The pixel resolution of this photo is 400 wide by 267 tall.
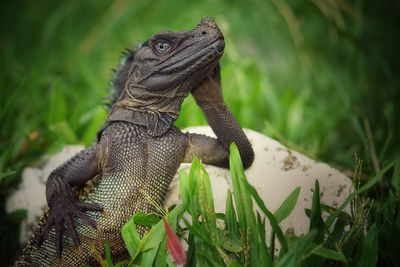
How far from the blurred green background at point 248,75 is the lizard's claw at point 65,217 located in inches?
20.7

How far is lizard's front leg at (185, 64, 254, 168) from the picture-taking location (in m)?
2.67

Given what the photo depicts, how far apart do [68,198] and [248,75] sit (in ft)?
10.3

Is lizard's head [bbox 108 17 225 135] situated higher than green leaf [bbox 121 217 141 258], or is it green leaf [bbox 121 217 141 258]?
lizard's head [bbox 108 17 225 135]

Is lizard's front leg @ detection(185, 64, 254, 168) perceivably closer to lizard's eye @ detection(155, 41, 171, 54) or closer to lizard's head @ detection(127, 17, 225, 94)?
lizard's head @ detection(127, 17, 225, 94)

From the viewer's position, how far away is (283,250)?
7.20 feet

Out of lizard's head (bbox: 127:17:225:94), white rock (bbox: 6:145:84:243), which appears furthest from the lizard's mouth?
white rock (bbox: 6:145:84:243)

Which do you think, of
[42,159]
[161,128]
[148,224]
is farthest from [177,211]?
[42,159]

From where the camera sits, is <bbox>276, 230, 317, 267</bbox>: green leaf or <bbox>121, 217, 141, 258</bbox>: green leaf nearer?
<bbox>276, 230, 317, 267</bbox>: green leaf

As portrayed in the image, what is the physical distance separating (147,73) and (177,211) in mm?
687

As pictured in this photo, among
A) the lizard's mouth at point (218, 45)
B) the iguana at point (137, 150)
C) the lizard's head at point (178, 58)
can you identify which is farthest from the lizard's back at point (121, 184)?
the lizard's mouth at point (218, 45)

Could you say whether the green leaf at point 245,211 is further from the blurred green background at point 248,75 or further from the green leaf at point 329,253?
the blurred green background at point 248,75

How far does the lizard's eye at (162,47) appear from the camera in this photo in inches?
98.4

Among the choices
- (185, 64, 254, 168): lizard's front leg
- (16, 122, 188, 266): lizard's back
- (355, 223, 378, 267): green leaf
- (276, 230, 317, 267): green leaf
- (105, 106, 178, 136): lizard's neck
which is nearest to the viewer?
(276, 230, 317, 267): green leaf

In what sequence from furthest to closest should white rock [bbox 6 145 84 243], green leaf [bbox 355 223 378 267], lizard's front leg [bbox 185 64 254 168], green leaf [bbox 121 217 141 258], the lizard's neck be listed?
1. white rock [bbox 6 145 84 243]
2. lizard's front leg [bbox 185 64 254 168]
3. the lizard's neck
4. green leaf [bbox 121 217 141 258]
5. green leaf [bbox 355 223 378 267]
